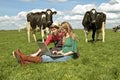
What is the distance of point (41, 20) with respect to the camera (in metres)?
27.2

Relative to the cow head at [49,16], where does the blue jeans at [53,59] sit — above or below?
below

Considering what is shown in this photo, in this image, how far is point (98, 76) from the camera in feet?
28.6

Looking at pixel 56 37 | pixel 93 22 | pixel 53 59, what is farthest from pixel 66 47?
pixel 93 22

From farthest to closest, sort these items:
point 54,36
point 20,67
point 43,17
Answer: point 43,17 → point 54,36 → point 20,67

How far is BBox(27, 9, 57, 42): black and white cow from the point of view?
87.7 ft

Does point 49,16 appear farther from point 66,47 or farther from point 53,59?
point 53,59

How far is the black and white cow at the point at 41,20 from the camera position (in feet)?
87.7

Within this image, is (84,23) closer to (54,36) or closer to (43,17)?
(43,17)

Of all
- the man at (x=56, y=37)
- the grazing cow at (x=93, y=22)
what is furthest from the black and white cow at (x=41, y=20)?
the man at (x=56, y=37)

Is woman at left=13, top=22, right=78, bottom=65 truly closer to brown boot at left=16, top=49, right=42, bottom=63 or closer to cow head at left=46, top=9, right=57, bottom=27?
brown boot at left=16, top=49, right=42, bottom=63

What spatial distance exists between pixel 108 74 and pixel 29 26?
2060cm

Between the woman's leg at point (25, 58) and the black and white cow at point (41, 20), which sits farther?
the black and white cow at point (41, 20)

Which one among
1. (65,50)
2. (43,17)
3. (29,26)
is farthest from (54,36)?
(29,26)

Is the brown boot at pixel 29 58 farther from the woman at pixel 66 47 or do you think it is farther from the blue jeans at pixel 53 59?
the blue jeans at pixel 53 59
